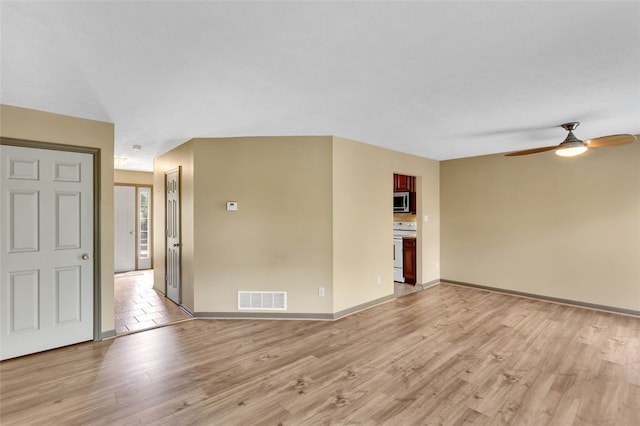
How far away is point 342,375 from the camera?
102 inches

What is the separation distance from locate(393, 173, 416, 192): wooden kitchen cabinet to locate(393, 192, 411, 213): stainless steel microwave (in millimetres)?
109

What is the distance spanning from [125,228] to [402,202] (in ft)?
20.6

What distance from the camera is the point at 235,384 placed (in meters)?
2.44

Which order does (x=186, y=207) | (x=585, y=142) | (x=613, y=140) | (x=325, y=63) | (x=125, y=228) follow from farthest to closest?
(x=125, y=228), (x=186, y=207), (x=585, y=142), (x=613, y=140), (x=325, y=63)

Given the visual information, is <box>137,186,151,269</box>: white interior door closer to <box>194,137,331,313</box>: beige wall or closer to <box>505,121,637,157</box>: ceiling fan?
<box>194,137,331,313</box>: beige wall

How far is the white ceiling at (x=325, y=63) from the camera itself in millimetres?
1573

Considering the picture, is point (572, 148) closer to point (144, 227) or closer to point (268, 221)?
point (268, 221)

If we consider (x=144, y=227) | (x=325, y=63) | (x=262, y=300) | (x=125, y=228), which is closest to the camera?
(x=325, y=63)

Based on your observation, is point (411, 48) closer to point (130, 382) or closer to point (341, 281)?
point (341, 281)

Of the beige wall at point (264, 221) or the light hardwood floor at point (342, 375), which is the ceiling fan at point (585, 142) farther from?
the beige wall at point (264, 221)

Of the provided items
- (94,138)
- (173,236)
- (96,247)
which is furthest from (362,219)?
(94,138)

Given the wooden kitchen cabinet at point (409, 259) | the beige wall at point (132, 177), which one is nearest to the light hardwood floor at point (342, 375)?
the wooden kitchen cabinet at point (409, 259)

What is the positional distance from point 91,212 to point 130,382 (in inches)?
74.1

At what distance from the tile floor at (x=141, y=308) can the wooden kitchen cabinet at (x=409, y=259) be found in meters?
3.85
